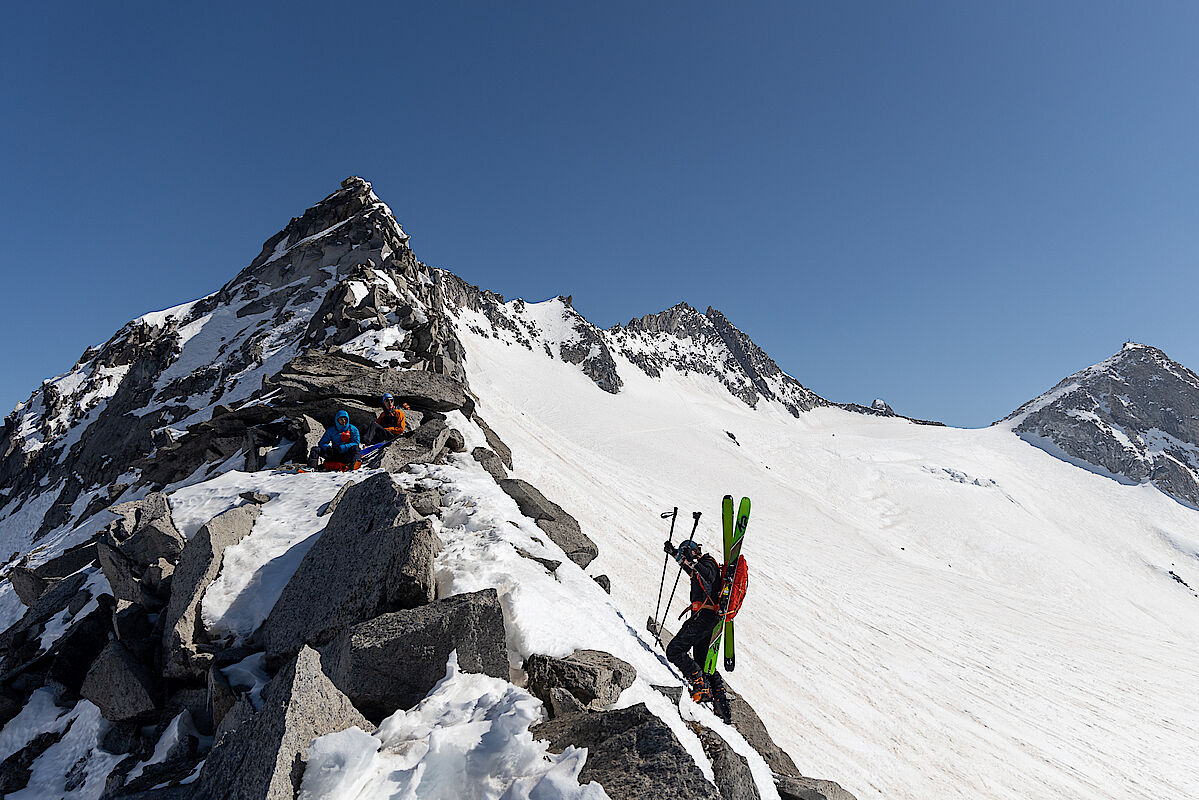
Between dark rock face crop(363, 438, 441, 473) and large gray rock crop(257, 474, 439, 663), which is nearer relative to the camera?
large gray rock crop(257, 474, 439, 663)

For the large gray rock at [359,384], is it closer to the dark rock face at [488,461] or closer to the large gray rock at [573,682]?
the dark rock face at [488,461]

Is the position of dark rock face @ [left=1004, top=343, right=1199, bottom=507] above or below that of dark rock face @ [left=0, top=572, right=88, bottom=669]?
above

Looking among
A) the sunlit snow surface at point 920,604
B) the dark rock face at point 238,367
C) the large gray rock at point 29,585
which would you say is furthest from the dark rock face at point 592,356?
the large gray rock at point 29,585

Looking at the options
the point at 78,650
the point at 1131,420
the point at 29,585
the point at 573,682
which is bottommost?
the point at 29,585

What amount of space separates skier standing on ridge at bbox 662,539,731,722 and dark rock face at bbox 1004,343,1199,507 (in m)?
105

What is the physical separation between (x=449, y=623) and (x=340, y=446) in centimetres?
762

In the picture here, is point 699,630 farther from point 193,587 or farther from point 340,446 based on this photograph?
point 340,446

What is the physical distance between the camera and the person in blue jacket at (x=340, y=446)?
10953 millimetres

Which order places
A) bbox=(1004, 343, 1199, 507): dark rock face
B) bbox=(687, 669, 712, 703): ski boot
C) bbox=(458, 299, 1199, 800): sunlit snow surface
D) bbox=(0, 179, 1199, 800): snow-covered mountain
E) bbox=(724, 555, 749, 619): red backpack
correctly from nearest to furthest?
bbox=(0, 179, 1199, 800): snow-covered mountain, bbox=(687, 669, 712, 703): ski boot, bbox=(724, 555, 749, 619): red backpack, bbox=(458, 299, 1199, 800): sunlit snow surface, bbox=(1004, 343, 1199, 507): dark rock face

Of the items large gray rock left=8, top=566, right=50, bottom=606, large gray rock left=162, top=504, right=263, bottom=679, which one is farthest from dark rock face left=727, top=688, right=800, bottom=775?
large gray rock left=8, top=566, right=50, bottom=606

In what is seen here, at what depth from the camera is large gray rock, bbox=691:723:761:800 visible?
421 centimetres

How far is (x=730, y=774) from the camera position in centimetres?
435

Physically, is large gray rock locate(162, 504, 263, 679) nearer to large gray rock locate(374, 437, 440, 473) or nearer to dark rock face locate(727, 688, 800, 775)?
large gray rock locate(374, 437, 440, 473)

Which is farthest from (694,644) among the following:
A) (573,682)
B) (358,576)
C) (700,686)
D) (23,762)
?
(23,762)
